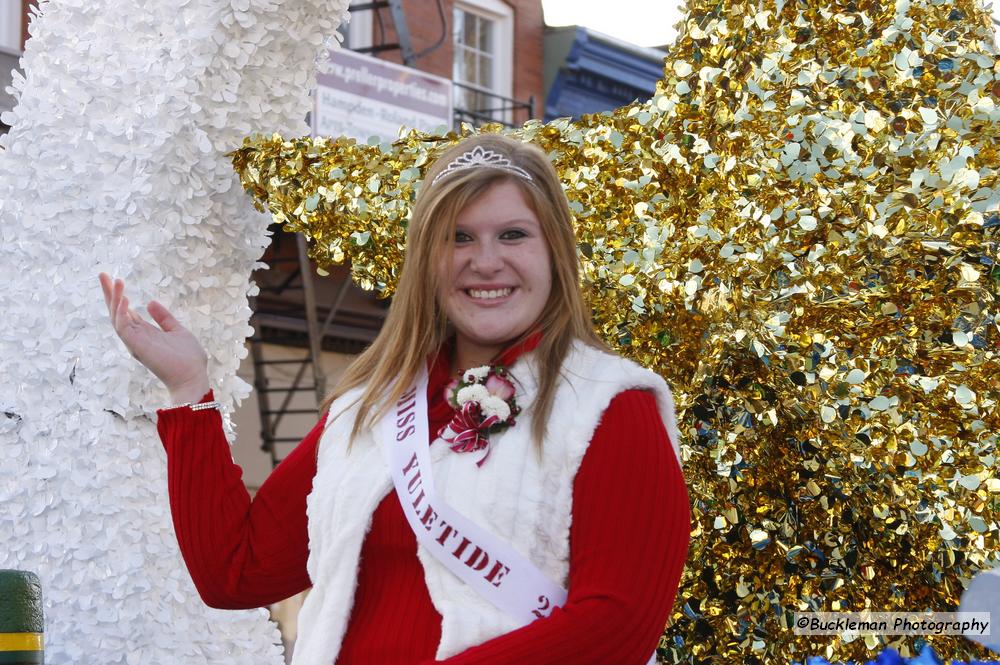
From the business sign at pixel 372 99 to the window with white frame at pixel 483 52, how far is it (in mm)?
2469

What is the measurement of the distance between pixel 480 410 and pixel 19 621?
43.1 inches

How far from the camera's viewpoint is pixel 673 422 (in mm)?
1833

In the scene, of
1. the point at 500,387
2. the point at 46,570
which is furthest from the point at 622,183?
the point at 46,570

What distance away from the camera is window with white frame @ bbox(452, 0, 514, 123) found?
12.6 metres

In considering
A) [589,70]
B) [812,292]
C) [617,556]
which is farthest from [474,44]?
[617,556]

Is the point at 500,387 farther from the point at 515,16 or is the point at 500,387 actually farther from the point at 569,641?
the point at 515,16

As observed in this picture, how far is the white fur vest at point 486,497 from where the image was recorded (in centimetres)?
170

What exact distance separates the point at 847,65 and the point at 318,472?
1200 mm

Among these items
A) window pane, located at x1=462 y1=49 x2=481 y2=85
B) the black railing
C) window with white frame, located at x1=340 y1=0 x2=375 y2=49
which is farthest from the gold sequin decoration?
window pane, located at x1=462 y1=49 x2=481 y2=85

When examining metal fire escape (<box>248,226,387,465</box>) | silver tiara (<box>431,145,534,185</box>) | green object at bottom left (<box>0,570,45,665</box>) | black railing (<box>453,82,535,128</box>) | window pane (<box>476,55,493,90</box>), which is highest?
window pane (<box>476,55,493,90</box>)

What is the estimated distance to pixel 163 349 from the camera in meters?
2.11

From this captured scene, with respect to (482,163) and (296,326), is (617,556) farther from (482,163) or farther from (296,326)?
(296,326)

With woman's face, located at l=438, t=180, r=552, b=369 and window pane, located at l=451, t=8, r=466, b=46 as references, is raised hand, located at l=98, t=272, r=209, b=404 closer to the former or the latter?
woman's face, located at l=438, t=180, r=552, b=369

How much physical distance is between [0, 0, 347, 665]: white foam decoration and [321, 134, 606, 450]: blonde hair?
994 mm
